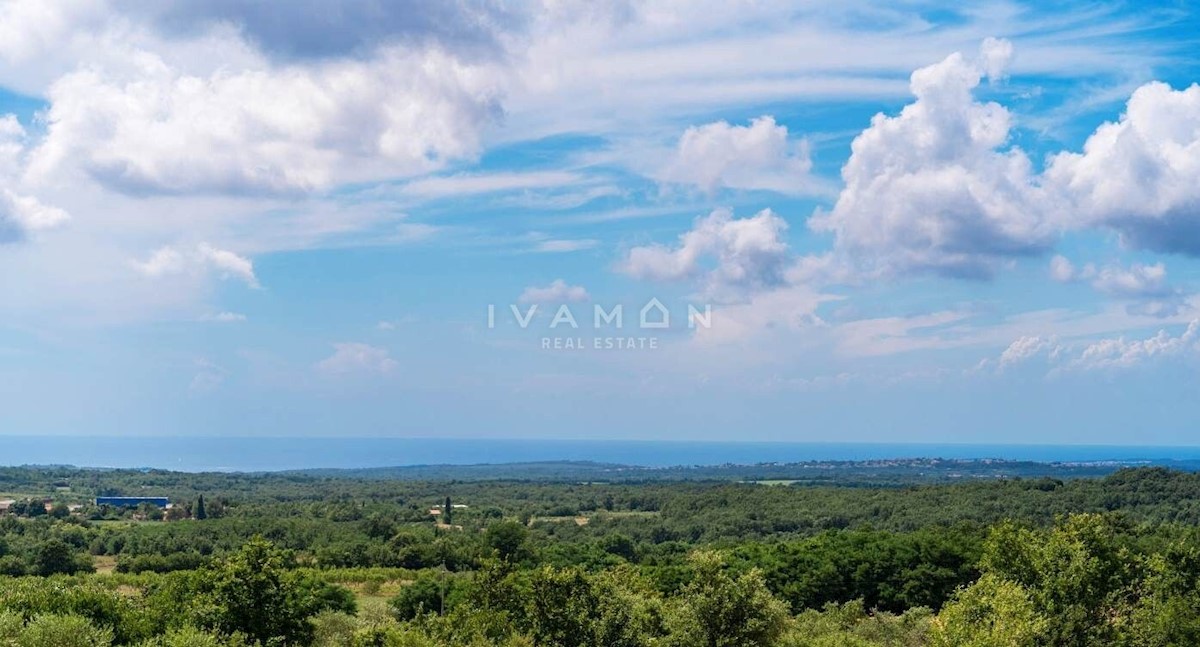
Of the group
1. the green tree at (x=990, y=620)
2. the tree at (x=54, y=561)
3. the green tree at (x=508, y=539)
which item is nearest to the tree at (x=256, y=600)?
the green tree at (x=990, y=620)

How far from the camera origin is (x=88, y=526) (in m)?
99.1

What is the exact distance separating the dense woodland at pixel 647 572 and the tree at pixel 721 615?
0.07 metres

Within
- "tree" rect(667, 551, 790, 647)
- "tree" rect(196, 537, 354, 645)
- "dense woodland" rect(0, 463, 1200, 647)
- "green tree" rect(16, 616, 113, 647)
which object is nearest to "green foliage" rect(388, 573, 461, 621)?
"dense woodland" rect(0, 463, 1200, 647)

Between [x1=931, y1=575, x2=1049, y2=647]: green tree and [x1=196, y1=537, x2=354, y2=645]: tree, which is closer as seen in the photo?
[x1=931, y1=575, x2=1049, y2=647]: green tree

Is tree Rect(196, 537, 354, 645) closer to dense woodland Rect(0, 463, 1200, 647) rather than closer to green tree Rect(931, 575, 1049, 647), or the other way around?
dense woodland Rect(0, 463, 1200, 647)

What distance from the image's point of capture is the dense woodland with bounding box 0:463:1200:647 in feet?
111

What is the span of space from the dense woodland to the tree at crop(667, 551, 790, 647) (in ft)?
0.23

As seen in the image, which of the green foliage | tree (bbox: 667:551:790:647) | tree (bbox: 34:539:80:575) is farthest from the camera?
tree (bbox: 34:539:80:575)

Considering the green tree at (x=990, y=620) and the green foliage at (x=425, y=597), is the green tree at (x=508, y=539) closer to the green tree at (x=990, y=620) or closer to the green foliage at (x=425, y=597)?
the green foliage at (x=425, y=597)

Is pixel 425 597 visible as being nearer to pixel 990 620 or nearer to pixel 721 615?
pixel 721 615

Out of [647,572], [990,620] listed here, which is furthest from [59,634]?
[647,572]

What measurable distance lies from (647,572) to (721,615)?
24.6 metres

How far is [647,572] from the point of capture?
60.0m

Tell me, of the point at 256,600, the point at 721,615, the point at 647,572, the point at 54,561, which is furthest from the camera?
the point at 54,561
